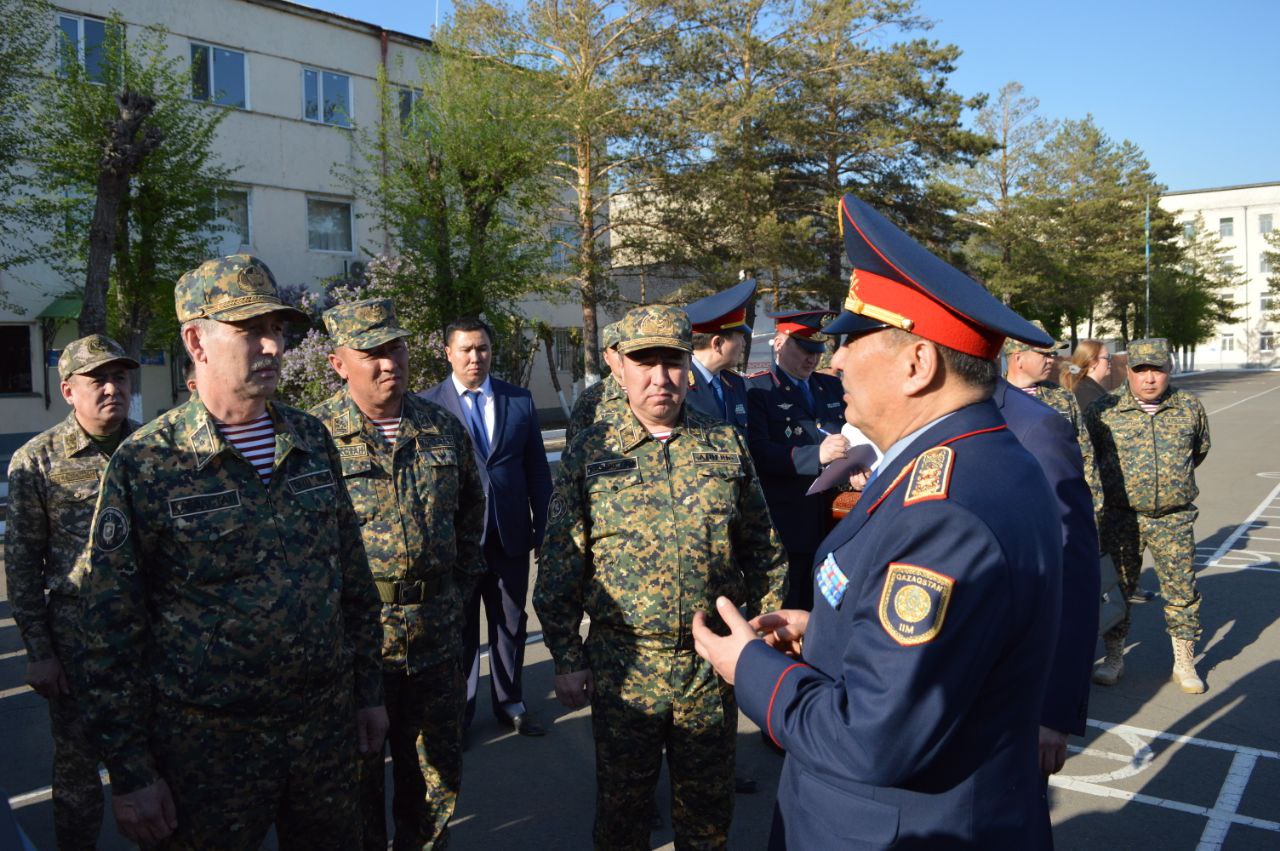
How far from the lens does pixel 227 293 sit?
2.56m

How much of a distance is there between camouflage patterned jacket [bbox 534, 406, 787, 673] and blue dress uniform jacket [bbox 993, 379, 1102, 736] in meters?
Answer: 0.93

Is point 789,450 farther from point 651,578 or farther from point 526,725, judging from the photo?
point 651,578

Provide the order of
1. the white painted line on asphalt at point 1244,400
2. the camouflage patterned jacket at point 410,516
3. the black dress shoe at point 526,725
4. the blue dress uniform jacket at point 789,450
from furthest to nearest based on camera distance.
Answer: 1. the white painted line on asphalt at point 1244,400
2. the blue dress uniform jacket at point 789,450
3. the black dress shoe at point 526,725
4. the camouflage patterned jacket at point 410,516

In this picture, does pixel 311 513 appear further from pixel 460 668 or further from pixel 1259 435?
pixel 1259 435

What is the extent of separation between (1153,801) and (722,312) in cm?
300

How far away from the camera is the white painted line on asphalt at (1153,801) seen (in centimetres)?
400

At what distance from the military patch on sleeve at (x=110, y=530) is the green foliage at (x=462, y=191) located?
618 inches

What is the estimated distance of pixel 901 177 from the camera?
27469 millimetres

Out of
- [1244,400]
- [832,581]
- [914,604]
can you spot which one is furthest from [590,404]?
[1244,400]

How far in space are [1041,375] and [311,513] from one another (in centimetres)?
494

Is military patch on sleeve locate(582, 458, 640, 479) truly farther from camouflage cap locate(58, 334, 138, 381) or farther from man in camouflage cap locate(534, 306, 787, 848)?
camouflage cap locate(58, 334, 138, 381)

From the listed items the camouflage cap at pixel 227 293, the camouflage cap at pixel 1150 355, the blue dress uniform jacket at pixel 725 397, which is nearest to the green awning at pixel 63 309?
the blue dress uniform jacket at pixel 725 397

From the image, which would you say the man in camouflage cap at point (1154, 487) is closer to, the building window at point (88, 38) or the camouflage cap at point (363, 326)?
the camouflage cap at point (363, 326)

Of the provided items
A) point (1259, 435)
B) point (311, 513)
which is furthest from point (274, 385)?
point (1259, 435)
